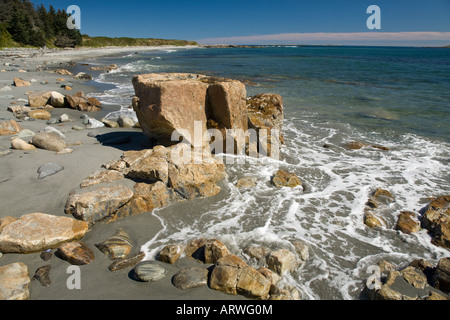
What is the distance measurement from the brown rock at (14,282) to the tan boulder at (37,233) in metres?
0.30

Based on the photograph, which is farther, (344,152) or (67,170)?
(344,152)

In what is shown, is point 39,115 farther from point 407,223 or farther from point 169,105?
point 407,223

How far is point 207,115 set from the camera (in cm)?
616

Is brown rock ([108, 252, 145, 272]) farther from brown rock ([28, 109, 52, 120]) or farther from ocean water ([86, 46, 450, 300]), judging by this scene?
brown rock ([28, 109, 52, 120])

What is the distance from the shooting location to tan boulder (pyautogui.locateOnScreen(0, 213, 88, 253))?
10.4ft

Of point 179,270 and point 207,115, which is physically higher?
point 207,115

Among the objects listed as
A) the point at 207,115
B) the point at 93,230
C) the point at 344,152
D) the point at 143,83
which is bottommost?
the point at 93,230

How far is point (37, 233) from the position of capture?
3285 mm

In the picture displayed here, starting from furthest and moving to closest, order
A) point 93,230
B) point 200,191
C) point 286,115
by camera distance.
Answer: point 286,115, point 200,191, point 93,230

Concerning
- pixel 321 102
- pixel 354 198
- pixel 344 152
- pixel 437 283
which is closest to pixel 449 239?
pixel 437 283

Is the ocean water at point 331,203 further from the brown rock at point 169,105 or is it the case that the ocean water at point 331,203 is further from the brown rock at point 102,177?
the brown rock at point 169,105

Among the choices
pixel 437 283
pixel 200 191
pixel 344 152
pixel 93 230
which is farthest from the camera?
pixel 344 152
